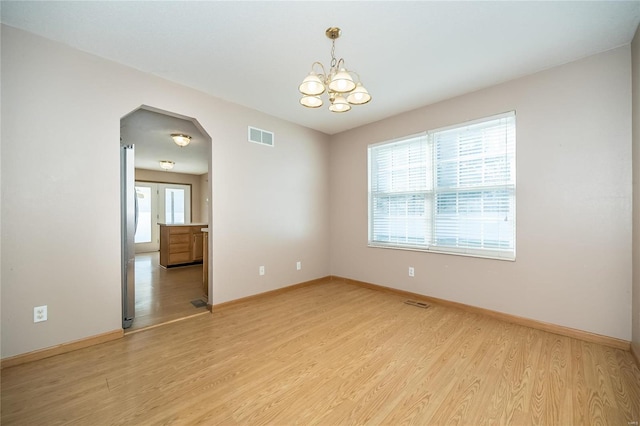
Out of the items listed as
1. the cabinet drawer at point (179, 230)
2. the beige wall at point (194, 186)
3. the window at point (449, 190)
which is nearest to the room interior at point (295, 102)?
the window at point (449, 190)

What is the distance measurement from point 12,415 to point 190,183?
853 centimetres

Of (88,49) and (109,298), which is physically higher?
(88,49)

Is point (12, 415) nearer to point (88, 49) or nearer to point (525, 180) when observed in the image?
point (88, 49)

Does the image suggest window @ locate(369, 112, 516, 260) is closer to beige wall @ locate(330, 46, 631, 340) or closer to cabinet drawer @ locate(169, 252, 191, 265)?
beige wall @ locate(330, 46, 631, 340)

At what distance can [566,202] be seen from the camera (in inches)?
102

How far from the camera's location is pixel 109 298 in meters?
2.54

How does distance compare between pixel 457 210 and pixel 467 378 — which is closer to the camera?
pixel 467 378

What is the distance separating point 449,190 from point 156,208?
347 inches

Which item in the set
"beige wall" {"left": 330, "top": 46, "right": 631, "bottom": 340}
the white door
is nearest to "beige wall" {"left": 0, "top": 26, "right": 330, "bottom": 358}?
"beige wall" {"left": 330, "top": 46, "right": 631, "bottom": 340}

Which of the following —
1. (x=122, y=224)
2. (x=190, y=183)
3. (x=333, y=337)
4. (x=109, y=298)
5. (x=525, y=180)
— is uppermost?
(x=190, y=183)

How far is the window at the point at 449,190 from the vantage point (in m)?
3.00

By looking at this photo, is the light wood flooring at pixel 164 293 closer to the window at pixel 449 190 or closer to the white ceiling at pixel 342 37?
the white ceiling at pixel 342 37

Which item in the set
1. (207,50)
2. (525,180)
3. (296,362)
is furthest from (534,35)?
(296,362)

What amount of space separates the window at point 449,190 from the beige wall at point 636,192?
865mm
